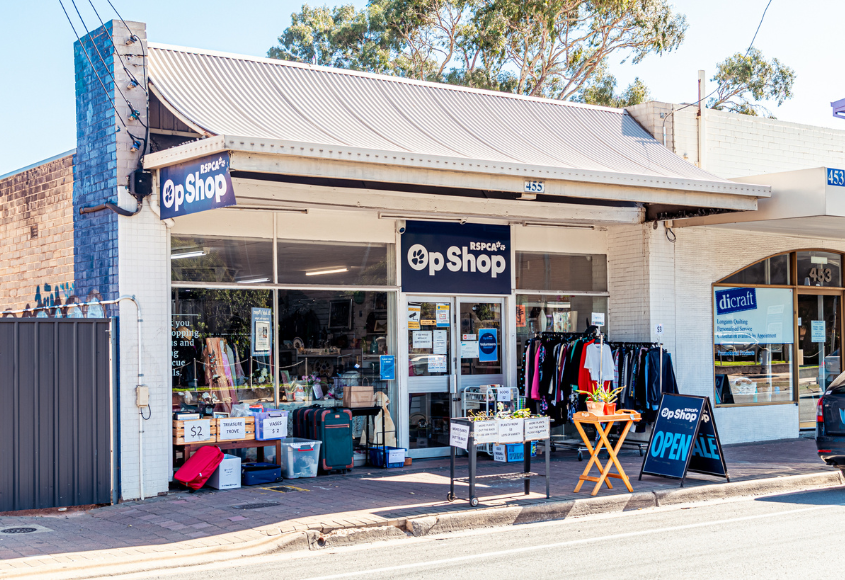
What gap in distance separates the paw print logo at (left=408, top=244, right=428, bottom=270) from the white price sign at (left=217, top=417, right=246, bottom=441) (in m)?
3.58

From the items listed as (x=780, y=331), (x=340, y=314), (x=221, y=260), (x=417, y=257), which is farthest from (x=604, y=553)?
(x=780, y=331)

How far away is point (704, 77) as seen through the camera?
15.6 meters

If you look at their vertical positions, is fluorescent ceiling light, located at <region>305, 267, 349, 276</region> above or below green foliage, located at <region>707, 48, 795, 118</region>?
below

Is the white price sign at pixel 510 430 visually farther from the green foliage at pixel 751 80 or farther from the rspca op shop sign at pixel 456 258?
the green foliage at pixel 751 80

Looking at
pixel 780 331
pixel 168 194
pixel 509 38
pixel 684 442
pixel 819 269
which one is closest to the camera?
pixel 168 194

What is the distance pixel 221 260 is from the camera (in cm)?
1155

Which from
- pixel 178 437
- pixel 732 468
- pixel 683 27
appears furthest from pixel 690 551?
pixel 683 27

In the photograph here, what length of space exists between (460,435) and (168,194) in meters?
4.31

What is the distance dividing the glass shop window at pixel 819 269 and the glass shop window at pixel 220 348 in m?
10.5

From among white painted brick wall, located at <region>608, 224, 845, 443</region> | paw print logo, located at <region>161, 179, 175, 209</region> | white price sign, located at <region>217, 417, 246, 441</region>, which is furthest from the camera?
white painted brick wall, located at <region>608, 224, 845, 443</region>

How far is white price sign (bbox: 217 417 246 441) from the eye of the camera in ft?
36.1

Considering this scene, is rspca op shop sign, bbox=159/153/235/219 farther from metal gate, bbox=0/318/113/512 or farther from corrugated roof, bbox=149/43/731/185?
metal gate, bbox=0/318/113/512

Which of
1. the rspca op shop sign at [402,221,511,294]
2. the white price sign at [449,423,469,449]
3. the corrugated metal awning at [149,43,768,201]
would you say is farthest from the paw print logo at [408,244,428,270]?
the white price sign at [449,423,469,449]

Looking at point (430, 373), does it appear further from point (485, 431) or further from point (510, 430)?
point (485, 431)
